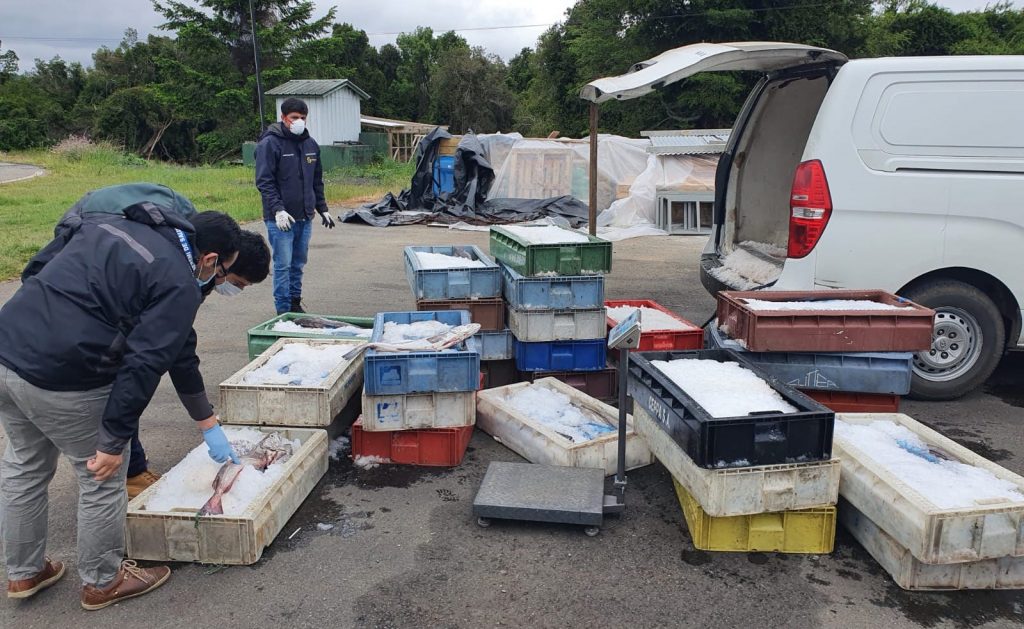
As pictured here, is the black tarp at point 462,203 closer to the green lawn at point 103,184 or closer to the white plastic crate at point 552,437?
the green lawn at point 103,184

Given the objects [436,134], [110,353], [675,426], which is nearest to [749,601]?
[675,426]

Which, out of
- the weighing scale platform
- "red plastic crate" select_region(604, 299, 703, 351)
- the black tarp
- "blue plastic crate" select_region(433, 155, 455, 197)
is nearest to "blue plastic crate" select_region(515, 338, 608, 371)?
"red plastic crate" select_region(604, 299, 703, 351)

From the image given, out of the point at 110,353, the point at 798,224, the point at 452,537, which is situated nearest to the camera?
the point at 110,353

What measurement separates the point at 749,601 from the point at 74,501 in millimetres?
3561

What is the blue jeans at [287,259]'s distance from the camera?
7480 mm

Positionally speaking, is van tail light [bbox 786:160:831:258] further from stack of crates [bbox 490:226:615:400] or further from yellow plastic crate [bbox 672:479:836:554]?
yellow plastic crate [bbox 672:479:836:554]

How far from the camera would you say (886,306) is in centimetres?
527

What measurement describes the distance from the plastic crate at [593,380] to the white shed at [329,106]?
27.4 meters

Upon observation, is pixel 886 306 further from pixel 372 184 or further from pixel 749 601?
pixel 372 184

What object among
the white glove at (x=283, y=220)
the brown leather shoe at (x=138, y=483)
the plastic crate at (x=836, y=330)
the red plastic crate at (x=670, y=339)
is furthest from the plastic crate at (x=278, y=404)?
the white glove at (x=283, y=220)

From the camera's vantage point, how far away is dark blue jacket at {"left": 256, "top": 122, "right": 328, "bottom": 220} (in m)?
7.43

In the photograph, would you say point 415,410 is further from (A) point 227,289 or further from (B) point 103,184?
(B) point 103,184

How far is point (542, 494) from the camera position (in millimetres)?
4121

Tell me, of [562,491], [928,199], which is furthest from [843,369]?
[562,491]
